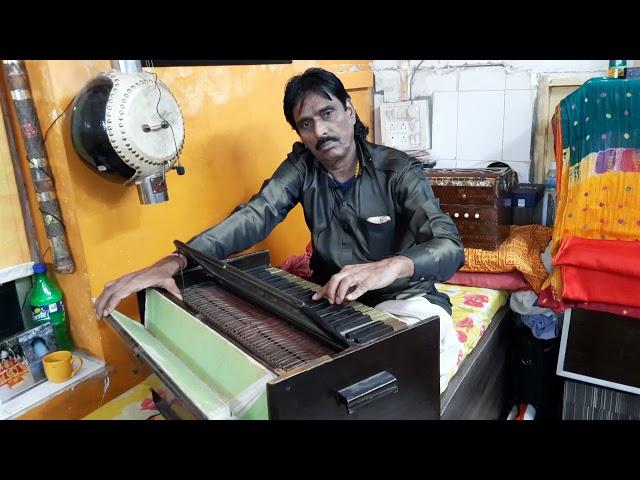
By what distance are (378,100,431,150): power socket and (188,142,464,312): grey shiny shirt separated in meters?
1.55

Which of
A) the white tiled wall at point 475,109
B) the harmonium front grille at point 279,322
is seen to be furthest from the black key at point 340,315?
the white tiled wall at point 475,109

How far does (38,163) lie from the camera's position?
1.83 metres

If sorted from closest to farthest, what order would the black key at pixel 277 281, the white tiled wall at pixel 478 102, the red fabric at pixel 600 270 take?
the black key at pixel 277 281, the red fabric at pixel 600 270, the white tiled wall at pixel 478 102

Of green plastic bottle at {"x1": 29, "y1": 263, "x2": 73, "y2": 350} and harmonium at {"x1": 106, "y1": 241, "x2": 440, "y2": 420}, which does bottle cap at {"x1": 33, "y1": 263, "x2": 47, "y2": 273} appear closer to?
green plastic bottle at {"x1": 29, "y1": 263, "x2": 73, "y2": 350}

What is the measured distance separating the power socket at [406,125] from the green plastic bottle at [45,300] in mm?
2532

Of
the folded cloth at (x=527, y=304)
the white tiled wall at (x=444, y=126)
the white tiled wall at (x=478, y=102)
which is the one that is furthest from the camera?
the white tiled wall at (x=444, y=126)

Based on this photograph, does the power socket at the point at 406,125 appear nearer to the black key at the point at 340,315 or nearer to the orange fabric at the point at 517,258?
the orange fabric at the point at 517,258

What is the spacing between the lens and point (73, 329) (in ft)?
6.82

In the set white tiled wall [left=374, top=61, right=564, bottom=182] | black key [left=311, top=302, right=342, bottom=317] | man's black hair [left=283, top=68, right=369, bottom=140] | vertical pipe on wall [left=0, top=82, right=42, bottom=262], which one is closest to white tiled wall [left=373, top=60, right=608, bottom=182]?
white tiled wall [left=374, top=61, right=564, bottom=182]

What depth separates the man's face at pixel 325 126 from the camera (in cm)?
209

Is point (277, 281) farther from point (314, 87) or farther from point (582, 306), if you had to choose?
point (582, 306)

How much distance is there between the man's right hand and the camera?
62.8 inches

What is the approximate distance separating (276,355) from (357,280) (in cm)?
33

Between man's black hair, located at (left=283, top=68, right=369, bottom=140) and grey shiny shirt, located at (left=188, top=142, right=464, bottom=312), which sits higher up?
man's black hair, located at (left=283, top=68, right=369, bottom=140)
